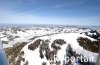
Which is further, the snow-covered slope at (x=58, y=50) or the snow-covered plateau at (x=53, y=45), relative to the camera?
the snow-covered slope at (x=58, y=50)

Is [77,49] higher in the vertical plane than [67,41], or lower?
lower

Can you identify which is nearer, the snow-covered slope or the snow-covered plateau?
the snow-covered plateau

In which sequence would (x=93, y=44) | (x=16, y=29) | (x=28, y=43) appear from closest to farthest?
(x=93, y=44), (x=28, y=43), (x=16, y=29)

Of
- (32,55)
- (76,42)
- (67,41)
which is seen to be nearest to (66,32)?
(67,41)

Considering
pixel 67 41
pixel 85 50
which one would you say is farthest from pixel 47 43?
pixel 85 50

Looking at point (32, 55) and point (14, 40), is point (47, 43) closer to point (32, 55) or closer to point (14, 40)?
point (32, 55)

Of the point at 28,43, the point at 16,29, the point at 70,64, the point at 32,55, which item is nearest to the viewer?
the point at 70,64

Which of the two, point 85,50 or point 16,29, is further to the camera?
point 16,29

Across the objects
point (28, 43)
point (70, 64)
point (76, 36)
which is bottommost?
point (70, 64)

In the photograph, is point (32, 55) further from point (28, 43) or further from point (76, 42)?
point (76, 42)
